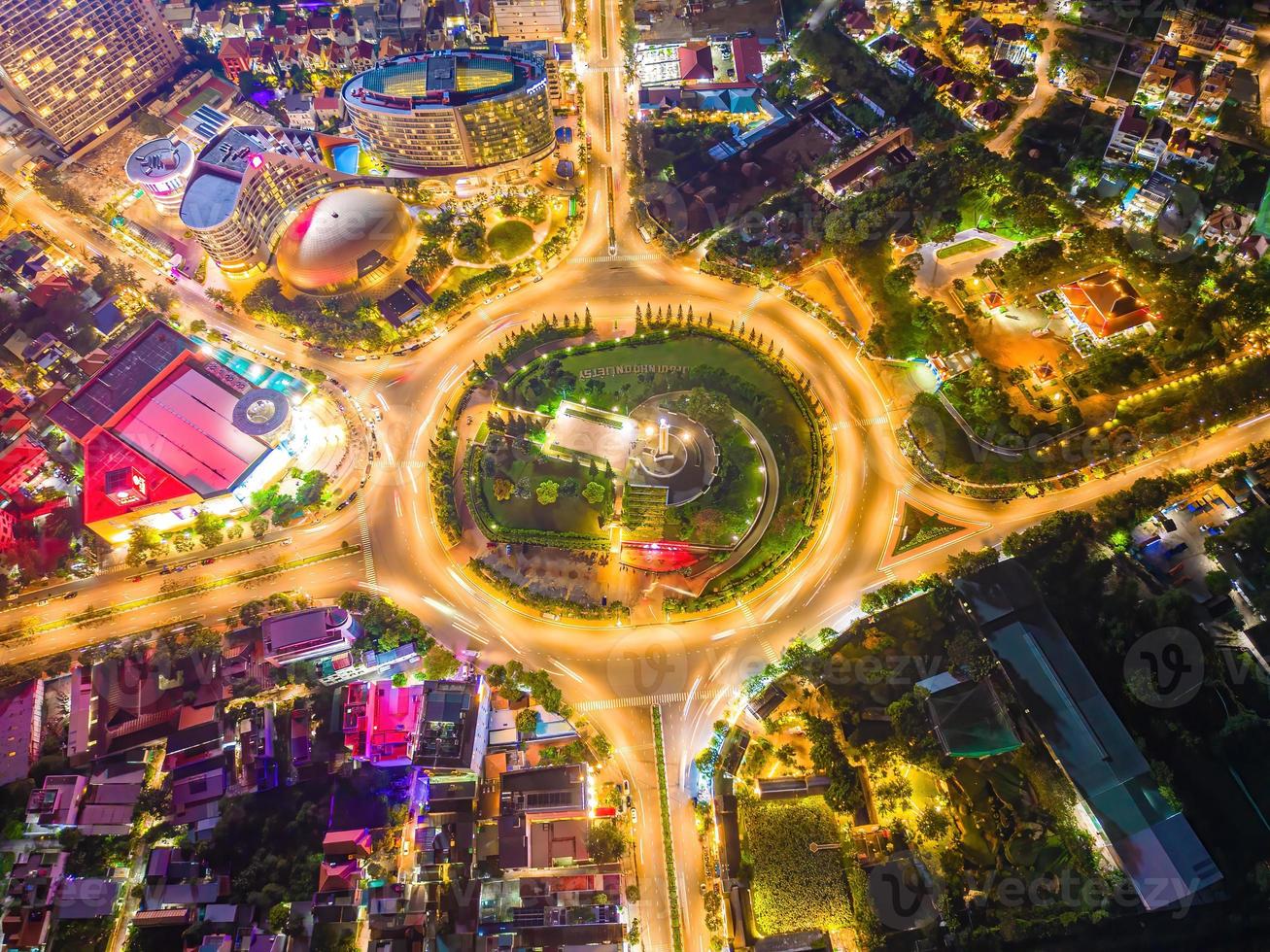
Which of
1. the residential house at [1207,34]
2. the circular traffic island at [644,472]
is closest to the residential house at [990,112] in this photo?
the residential house at [1207,34]

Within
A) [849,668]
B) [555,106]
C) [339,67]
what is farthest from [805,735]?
[339,67]

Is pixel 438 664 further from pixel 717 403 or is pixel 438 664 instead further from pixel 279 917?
pixel 717 403

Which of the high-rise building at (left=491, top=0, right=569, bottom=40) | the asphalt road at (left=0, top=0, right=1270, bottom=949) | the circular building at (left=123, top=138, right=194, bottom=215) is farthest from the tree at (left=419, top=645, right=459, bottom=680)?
the high-rise building at (left=491, top=0, right=569, bottom=40)

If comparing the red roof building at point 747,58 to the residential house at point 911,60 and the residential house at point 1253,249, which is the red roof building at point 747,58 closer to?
the residential house at point 911,60

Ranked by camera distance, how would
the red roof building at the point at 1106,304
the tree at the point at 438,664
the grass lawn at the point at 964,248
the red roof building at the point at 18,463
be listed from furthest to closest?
1. the grass lawn at the point at 964,248
2. the red roof building at the point at 18,463
3. the red roof building at the point at 1106,304
4. the tree at the point at 438,664

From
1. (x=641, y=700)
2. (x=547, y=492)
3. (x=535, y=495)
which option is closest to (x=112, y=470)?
(x=535, y=495)

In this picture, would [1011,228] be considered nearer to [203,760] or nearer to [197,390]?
[197,390]
